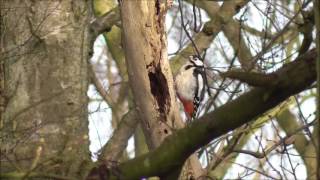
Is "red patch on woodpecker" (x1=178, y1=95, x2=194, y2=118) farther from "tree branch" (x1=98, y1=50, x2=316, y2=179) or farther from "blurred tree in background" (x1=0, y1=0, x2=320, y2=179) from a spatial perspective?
"tree branch" (x1=98, y1=50, x2=316, y2=179)

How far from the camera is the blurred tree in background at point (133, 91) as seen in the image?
2.83 meters

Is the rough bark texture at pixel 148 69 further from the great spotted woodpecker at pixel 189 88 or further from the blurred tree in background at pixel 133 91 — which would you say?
the great spotted woodpecker at pixel 189 88

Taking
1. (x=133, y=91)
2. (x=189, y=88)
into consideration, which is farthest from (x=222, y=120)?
(x=189, y=88)

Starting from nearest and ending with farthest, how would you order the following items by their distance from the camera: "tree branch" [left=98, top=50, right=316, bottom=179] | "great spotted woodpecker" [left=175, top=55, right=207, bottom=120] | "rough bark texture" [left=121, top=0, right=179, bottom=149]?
"tree branch" [left=98, top=50, right=316, bottom=179] → "rough bark texture" [left=121, top=0, right=179, bottom=149] → "great spotted woodpecker" [left=175, top=55, right=207, bottom=120]

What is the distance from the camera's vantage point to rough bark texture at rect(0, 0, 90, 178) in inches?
199

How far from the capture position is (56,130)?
5.03 meters

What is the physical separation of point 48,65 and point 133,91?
122 centimetres

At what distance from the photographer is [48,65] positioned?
5.31 m

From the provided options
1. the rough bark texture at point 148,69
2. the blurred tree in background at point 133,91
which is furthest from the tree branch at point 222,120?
the rough bark texture at point 148,69

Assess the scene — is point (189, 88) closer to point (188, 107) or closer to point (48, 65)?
point (188, 107)

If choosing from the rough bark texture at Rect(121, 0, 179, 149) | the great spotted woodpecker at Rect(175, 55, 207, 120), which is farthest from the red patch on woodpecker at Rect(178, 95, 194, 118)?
the rough bark texture at Rect(121, 0, 179, 149)

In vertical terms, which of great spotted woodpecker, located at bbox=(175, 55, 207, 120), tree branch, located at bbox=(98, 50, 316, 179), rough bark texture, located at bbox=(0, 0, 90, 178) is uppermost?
great spotted woodpecker, located at bbox=(175, 55, 207, 120)

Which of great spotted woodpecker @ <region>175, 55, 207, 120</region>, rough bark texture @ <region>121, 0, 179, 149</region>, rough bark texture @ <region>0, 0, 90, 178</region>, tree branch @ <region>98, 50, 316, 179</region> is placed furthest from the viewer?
great spotted woodpecker @ <region>175, 55, 207, 120</region>

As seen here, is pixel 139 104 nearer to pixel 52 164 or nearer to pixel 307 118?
pixel 52 164
